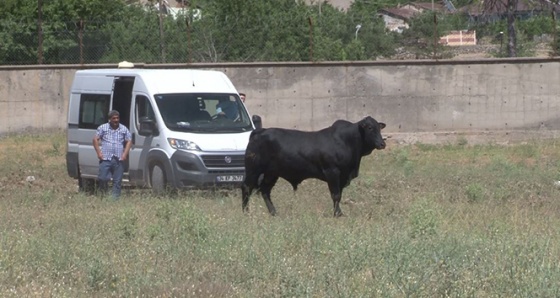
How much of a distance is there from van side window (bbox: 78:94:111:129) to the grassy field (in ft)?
8.43

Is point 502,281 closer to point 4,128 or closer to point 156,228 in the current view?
point 156,228

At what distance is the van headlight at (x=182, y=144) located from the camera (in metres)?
18.6

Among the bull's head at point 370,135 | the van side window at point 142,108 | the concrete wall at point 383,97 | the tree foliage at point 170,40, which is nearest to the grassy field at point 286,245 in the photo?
the bull's head at point 370,135

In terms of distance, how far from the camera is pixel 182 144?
18656mm

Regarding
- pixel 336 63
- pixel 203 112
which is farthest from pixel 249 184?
pixel 336 63

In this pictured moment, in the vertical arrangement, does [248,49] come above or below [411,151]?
above

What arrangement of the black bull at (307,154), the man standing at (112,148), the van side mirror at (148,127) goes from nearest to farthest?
the black bull at (307,154) → the man standing at (112,148) → the van side mirror at (148,127)

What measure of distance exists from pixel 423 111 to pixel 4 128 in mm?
11121

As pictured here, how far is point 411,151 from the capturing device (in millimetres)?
27656

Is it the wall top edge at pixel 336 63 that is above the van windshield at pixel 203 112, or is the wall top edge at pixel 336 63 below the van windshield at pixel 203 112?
above

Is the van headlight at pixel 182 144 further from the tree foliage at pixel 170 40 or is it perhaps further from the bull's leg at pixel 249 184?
the tree foliage at pixel 170 40

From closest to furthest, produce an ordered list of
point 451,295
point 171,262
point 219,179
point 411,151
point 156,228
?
1. point 451,295
2. point 171,262
3. point 156,228
4. point 219,179
5. point 411,151

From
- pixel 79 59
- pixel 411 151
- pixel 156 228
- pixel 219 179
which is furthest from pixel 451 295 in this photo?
pixel 79 59

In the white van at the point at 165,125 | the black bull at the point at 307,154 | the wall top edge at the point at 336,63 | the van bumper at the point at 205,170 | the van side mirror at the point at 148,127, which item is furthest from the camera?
the wall top edge at the point at 336,63
